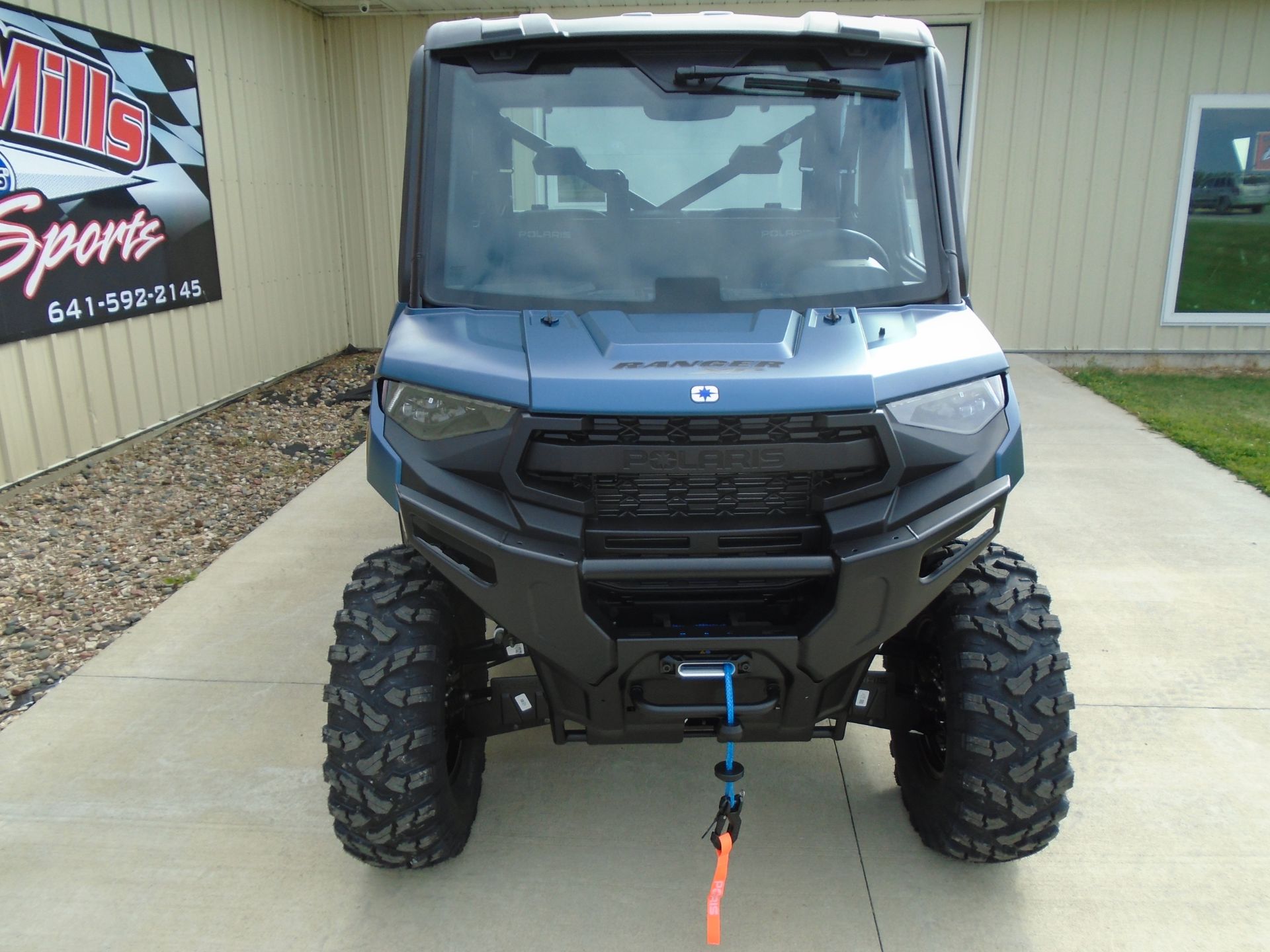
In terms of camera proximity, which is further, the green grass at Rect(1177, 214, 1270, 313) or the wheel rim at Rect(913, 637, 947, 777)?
the green grass at Rect(1177, 214, 1270, 313)

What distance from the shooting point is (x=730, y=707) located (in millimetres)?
2377

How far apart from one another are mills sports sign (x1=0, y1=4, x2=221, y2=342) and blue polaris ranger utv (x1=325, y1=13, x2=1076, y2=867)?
388 centimetres

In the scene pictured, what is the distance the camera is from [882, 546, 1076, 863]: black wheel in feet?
8.15

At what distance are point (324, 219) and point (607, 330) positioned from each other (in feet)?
26.9

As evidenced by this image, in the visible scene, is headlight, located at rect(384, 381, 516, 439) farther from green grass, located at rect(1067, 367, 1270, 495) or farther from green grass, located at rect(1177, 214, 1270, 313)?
green grass, located at rect(1177, 214, 1270, 313)

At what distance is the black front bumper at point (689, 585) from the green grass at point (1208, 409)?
483 centimetres

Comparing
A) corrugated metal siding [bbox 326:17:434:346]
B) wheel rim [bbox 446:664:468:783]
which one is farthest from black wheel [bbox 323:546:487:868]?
corrugated metal siding [bbox 326:17:434:346]

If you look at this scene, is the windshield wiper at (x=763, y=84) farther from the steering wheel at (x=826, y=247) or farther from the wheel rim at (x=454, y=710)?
the wheel rim at (x=454, y=710)

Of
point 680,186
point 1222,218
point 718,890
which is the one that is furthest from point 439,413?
point 1222,218

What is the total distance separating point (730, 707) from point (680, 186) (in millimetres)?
1481

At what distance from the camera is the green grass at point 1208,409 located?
6734 mm

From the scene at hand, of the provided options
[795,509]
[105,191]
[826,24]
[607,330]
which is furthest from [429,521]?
[105,191]

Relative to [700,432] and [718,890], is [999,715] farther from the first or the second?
[700,432]

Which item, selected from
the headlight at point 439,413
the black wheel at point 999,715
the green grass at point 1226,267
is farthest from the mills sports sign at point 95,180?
the green grass at point 1226,267
